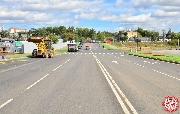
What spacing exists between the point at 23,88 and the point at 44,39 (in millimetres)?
39583

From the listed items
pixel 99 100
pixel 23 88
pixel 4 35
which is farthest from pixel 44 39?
pixel 4 35

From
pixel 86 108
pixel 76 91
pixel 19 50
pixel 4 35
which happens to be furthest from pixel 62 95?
pixel 4 35

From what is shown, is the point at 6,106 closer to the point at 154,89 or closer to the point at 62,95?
the point at 62,95

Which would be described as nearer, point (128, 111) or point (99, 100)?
point (128, 111)

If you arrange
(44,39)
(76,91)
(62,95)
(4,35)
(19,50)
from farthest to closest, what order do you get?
1. (4,35)
2. (19,50)
3. (44,39)
4. (76,91)
5. (62,95)

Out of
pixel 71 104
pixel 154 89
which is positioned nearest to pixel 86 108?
pixel 71 104

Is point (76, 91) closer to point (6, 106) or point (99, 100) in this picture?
point (99, 100)

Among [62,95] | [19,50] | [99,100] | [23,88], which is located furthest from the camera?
[19,50]

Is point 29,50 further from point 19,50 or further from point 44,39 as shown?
point 44,39

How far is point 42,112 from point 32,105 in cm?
121

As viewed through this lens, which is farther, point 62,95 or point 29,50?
point 29,50

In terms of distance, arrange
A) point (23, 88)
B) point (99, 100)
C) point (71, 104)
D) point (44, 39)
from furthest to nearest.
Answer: point (44, 39), point (23, 88), point (99, 100), point (71, 104)

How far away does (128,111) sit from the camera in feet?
28.9

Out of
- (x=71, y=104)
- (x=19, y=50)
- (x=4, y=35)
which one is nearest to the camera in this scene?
(x=71, y=104)
